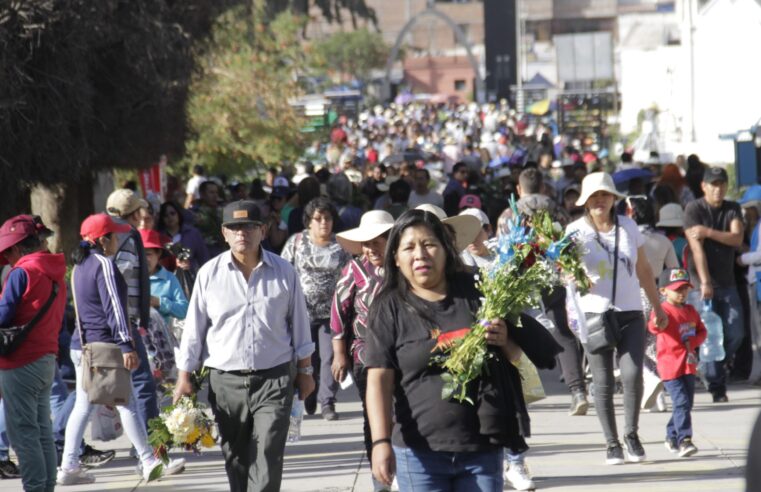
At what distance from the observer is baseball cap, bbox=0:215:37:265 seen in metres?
8.12

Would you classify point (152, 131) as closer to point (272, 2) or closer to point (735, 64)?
point (272, 2)

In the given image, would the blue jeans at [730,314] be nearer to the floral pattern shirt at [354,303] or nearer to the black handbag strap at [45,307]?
the floral pattern shirt at [354,303]

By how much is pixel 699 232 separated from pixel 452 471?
7456 millimetres

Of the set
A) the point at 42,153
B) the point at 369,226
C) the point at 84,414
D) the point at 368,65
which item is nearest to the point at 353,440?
the point at 84,414

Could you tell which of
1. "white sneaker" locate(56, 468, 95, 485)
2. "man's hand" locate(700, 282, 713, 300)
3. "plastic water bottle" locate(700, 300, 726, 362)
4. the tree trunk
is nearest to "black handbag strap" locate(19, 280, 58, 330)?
"white sneaker" locate(56, 468, 95, 485)

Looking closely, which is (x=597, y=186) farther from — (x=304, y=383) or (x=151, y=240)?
(x=151, y=240)

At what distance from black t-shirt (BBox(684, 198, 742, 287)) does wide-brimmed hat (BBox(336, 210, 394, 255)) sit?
5156 millimetres

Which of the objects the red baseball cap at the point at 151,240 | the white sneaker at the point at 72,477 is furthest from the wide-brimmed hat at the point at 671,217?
the white sneaker at the point at 72,477

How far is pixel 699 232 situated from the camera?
40.6ft

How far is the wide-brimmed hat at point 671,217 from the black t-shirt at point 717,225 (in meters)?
0.21

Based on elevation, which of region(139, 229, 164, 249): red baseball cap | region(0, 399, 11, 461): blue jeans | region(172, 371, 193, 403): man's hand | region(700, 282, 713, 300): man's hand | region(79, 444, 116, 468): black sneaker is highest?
region(139, 229, 164, 249): red baseball cap

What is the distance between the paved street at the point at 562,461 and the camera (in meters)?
8.86

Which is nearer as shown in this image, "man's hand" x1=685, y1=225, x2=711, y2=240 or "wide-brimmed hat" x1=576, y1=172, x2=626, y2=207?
"wide-brimmed hat" x1=576, y1=172, x2=626, y2=207

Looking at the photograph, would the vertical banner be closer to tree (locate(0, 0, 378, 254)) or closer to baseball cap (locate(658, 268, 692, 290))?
tree (locate(0, 0, 378, 254))
